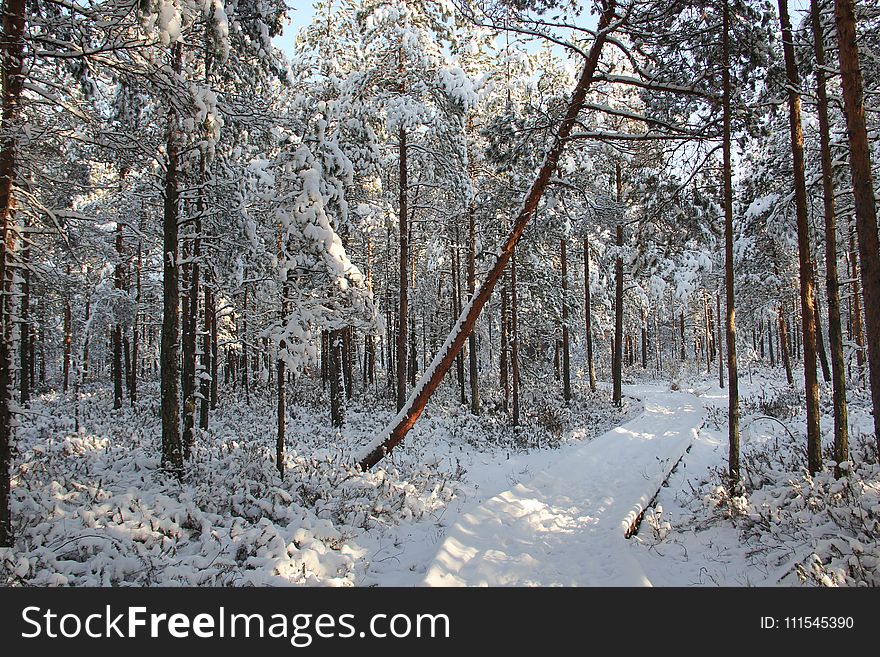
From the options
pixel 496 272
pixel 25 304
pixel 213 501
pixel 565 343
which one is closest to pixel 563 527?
pixel 496 272

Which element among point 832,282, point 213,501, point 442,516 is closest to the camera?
point 832,282

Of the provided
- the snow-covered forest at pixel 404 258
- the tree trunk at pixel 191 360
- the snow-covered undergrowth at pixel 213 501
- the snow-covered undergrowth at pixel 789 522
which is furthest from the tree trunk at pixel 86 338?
the snow-covered undergrowth at pixel 789 522

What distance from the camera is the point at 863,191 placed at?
17.8 feet

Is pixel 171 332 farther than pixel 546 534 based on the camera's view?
Yes

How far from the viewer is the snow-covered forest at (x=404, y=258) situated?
18.7 ft

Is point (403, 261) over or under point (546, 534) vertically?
over

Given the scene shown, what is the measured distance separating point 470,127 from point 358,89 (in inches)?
302

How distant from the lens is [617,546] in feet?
20.9

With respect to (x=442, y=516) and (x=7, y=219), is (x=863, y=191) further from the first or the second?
(x=7, y=219)

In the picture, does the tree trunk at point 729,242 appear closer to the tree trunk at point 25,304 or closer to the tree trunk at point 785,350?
the tree trunk at point 25,304

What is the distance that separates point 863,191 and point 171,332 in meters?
11.5

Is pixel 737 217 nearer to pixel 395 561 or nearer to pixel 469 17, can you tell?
pixel 469 17

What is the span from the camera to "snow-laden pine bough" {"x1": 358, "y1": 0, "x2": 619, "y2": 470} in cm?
872
